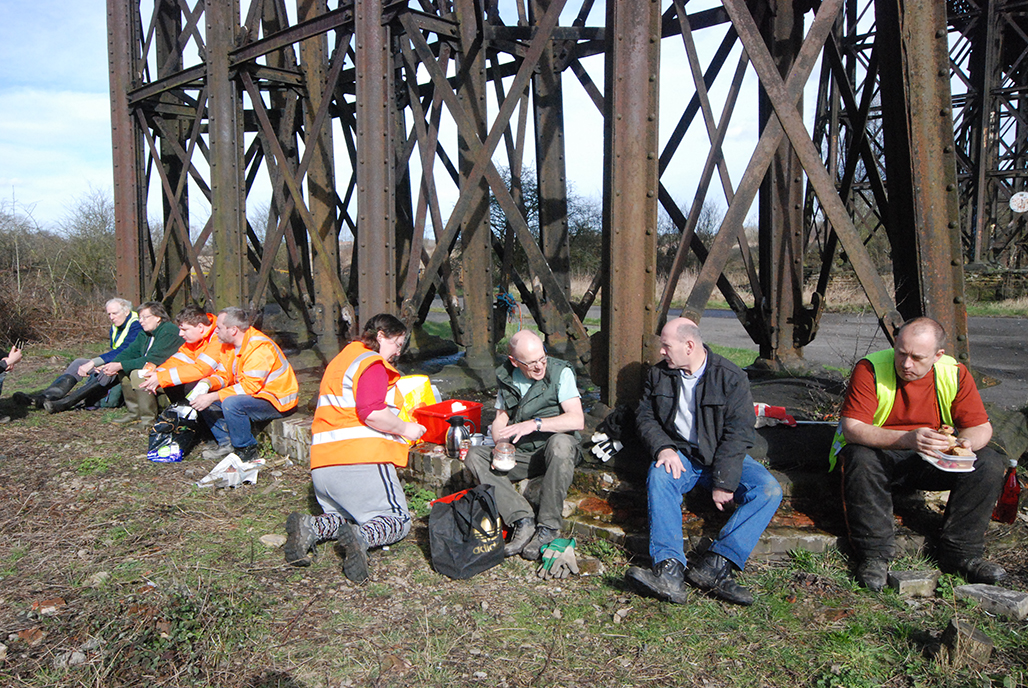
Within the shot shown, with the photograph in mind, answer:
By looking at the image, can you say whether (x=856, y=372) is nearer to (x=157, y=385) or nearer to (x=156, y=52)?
(x=157, y=385)

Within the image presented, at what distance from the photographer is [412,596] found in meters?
3.66

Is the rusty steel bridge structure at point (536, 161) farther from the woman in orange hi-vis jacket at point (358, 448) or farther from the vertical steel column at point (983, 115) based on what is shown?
the vertical steel column at point (983, 115)

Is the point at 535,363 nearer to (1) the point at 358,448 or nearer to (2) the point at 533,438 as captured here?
(2) the point at 533,438

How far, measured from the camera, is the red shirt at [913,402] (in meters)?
3.63

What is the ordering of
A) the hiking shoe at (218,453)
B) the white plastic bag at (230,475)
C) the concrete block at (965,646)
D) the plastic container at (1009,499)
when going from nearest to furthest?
1. the concrete block at (965,646)
2. the plastic container at (1009,499)
3. the white plastic bag at (230,475)
4. the hiking shoe at (218,453)

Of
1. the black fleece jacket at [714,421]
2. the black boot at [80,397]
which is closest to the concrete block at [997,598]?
the black fleece jacket at [714,421]

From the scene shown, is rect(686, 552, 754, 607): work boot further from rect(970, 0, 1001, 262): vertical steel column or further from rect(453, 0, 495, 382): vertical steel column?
rect(970, 0, 1001, 262): vertical steel column

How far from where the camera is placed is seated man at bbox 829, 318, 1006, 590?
3566 millimetres

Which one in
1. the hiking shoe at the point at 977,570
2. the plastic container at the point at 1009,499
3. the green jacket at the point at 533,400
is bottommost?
the hiking shoe at the point at 977,570

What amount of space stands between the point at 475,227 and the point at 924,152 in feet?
12.2

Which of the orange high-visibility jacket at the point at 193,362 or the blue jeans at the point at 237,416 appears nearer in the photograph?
the blue jeans at the point at 237,416

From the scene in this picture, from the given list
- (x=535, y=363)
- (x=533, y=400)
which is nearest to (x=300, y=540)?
(x=533, y=400)

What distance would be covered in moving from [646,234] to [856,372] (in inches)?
59.4

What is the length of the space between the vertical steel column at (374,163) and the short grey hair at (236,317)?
979 mm
